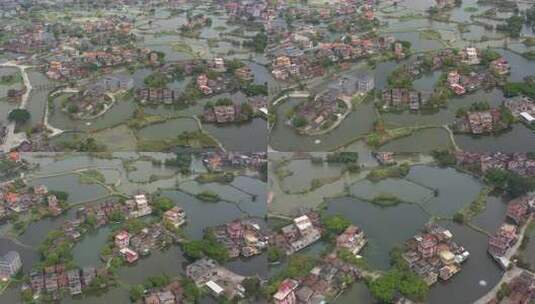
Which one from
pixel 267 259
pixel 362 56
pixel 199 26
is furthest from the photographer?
pixel 199 26

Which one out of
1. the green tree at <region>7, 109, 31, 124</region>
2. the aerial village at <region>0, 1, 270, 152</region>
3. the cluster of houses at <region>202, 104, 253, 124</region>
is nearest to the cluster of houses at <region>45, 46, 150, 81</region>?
the aerial village at <region>0, 1, 270, 152</region>

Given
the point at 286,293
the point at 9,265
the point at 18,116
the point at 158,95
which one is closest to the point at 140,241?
the point at 9,265

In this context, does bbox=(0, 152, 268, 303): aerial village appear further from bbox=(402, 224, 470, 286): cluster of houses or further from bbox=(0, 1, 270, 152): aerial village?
bbox=(402, 224, 470, 286): cluster of houses

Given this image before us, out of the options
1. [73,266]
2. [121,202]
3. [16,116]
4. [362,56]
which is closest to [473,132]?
[362,56]

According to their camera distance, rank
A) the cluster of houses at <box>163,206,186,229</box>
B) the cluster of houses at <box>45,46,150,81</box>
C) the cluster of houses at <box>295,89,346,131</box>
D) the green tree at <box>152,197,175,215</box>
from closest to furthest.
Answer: the cluster of houses at <box>163,206,186,229</box>, the green tree at <box>152,197,175,215</box>, the cluster of houses at <box>295,89,346,131</box>, the cluster of houses at <box>45,46,150,81</box>

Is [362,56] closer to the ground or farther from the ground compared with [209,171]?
farther from the ground

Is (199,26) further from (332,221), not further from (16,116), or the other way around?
(332,221)
